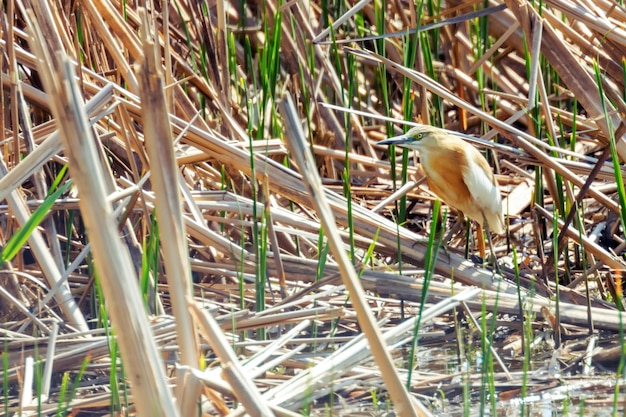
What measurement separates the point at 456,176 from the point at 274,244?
3.06ft

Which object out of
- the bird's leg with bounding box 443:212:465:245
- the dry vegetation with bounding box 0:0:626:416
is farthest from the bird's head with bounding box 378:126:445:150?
the bird's leg with bounding box 443:212:465:245

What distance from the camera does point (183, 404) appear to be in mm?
1562

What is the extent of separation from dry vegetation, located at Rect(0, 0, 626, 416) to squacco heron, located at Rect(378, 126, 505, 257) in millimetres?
113

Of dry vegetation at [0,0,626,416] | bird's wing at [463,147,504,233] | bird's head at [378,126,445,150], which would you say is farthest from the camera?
bird's head at [378,126,445,150]

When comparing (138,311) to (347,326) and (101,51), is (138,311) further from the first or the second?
(101,51)

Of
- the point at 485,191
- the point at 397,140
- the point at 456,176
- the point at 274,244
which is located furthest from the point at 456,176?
the point at 274,244

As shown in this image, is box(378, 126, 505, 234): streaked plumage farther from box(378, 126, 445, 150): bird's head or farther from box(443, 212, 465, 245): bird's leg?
box(443, 212, 465, 245): bird's leg

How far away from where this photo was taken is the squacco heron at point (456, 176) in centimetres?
317

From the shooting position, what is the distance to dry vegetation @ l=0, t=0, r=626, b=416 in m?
1.45

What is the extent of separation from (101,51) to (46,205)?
148cm

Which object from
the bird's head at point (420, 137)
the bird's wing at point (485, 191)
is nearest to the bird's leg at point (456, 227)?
the bird's wing at point (485, 191)

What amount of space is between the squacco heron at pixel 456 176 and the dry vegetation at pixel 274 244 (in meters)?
0.11

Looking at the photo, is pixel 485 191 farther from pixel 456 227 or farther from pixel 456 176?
pixel 456 227

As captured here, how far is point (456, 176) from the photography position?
328 cm
